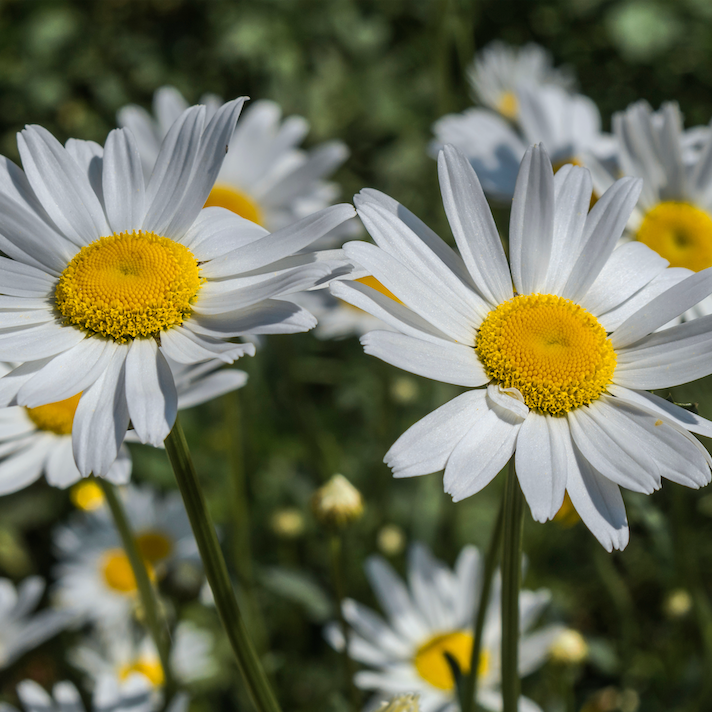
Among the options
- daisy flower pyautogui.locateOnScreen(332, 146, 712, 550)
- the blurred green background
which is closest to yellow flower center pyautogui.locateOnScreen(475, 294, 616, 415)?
daisy flower pyautogui.locateOnScreen(332, 146, 712, 550)

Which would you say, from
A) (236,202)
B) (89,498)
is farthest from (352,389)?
(89,498)

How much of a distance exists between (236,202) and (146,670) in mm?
1332

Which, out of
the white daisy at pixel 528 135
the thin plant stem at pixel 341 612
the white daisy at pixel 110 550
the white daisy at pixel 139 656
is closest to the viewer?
the thin plant stem at pixel 341 612

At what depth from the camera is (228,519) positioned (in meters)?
2.41

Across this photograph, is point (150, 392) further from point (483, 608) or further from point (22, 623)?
point (22, 623)

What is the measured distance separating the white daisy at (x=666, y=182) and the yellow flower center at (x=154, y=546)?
1.53 m

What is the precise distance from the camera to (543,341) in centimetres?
100

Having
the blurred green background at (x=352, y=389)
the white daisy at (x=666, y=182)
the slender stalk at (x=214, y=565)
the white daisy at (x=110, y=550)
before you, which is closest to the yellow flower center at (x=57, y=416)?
the blurred green background at (x=352, y=389)

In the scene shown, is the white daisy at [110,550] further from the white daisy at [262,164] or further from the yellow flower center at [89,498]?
the white daisy at [262,164]

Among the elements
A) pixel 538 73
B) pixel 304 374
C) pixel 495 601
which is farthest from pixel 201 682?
pixel 538 73

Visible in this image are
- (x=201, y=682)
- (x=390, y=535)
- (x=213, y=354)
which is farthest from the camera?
(x=201, y=682)

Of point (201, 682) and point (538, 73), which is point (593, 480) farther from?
point (538, 73)

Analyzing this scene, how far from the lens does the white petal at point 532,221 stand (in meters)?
1.00

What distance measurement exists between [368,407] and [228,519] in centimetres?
67
